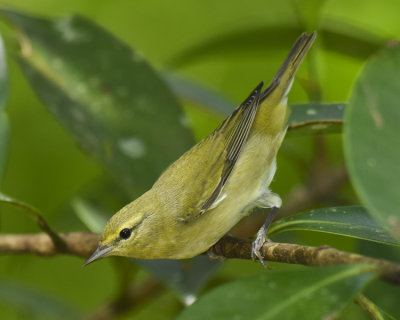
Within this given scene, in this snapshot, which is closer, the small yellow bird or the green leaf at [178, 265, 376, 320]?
the green leaf at [178, 265, 376, 320]

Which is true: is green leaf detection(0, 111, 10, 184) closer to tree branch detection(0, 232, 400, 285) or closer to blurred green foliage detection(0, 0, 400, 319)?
blurred green foliage detection(0, 0, 400, 319)

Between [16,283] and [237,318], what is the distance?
2274mm

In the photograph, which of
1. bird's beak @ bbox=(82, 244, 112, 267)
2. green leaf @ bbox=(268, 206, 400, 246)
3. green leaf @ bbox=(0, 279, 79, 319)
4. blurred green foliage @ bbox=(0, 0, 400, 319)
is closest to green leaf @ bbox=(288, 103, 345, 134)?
blurred green foliage @ bbox=(0, 0, 400, 319)

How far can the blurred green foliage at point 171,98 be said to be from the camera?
312 cm

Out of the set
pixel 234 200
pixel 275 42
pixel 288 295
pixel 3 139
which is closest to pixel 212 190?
pixel 234 200

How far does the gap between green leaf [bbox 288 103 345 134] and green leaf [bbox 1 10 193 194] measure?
0.56m

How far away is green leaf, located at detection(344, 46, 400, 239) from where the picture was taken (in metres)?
1.27

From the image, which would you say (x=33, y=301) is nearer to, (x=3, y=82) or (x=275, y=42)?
(x=3, y=82)

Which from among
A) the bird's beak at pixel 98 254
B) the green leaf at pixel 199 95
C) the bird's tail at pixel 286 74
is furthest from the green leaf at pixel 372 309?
the green leaf at pixel 199 95

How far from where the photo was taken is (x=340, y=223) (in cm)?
181

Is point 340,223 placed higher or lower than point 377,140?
lower

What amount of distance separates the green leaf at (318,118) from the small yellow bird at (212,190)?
23cm

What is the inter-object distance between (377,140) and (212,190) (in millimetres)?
1425

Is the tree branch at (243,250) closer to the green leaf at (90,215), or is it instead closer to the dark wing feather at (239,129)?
the green leaf at (90,215)
